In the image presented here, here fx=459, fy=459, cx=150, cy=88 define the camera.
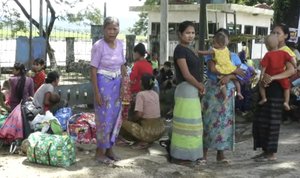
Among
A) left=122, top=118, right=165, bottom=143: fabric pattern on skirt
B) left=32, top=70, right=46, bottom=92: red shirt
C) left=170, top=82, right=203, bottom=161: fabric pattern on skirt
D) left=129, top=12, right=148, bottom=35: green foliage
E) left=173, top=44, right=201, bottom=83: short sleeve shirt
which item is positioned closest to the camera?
left=173, top=44, right=201, bottom=83: short sleeve shirt

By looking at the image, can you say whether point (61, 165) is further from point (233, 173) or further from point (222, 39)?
point (222, 39)

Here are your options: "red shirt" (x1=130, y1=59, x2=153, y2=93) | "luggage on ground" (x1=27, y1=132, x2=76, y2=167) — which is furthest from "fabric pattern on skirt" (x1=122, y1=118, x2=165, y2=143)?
"luggage on ground" (x1=27, y1=132, x2=76, y2=167)

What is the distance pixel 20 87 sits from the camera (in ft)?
24.1

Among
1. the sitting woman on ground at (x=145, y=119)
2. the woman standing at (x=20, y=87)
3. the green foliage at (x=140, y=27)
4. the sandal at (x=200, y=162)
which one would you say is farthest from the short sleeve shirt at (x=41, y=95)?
the green foliage at (x=140, y=27)

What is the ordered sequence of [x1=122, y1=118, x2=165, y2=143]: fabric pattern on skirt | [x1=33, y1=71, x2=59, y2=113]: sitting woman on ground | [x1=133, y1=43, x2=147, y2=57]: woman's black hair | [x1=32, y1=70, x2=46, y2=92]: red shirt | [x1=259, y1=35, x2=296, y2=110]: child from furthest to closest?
[x1=32, y1=70, x2=46, y2=92]: red shirt, [x1=133, y1=43, x2=147, y2=57]: woman's black hair, [x1=33, y1=71, x2=59, y2=113]: sitting woman on ground, [x1=122, y1=118, x2=165, y2=143]: fabric pattern on skirt, [x1=259, y1=35, x2=296, y2=110]: child

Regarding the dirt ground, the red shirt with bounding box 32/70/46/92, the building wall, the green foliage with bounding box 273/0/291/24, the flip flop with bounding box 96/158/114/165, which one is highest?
the building wall

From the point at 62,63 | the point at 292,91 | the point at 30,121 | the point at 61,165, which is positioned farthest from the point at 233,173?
the point at 62,63

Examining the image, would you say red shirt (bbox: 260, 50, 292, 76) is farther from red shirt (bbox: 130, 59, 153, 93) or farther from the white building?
the white building

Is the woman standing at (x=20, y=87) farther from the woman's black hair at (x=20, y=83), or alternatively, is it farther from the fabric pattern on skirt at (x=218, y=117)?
the fabric pattern on skirt at (x=218, y=117)

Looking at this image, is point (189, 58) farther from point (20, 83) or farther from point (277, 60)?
point (20, 83)

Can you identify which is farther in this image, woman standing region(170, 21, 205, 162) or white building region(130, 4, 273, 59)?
white building region(130, 4, 273, 59)

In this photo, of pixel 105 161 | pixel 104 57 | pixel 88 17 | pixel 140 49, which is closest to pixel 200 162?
pixel 105 161

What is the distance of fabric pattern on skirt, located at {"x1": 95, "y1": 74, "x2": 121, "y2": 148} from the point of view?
527 cm

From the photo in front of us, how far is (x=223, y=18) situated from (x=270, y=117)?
19.8 metres
